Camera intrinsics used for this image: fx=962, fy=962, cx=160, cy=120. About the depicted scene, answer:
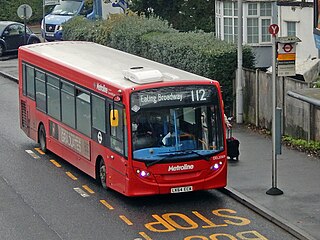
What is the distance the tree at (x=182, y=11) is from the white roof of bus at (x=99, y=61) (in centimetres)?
1607

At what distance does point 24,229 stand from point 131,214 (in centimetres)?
216

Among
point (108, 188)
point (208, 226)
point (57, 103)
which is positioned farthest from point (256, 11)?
point (208, 226)

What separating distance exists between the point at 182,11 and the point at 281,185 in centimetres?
2291

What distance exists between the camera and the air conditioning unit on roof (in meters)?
18.7

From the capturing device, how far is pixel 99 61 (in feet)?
72.5

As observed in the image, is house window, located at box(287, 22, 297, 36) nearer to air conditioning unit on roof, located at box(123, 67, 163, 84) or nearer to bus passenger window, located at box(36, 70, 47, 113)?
bus passenger window, located at box(36, 70, 47, 113)

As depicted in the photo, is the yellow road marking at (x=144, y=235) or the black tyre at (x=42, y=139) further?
the black tyre at (x=42, y=139)

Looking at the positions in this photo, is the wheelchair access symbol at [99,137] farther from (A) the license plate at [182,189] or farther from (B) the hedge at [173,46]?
(B) the hedge at [173,46]

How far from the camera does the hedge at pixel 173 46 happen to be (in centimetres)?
2761

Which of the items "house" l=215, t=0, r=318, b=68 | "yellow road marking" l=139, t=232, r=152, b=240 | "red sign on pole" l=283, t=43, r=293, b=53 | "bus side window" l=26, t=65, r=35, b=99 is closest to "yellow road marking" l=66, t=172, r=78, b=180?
"bus side window" l=26, t=65, r=35, b=99

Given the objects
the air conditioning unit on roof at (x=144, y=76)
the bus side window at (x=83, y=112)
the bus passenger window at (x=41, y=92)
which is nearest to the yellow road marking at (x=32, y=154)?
the bus passenger window at (x=41, y=92)

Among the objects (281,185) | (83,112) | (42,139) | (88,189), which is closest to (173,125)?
(281,185)

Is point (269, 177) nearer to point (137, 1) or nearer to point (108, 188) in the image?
point (108, 188)

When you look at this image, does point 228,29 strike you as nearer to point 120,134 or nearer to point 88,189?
point 88,189
